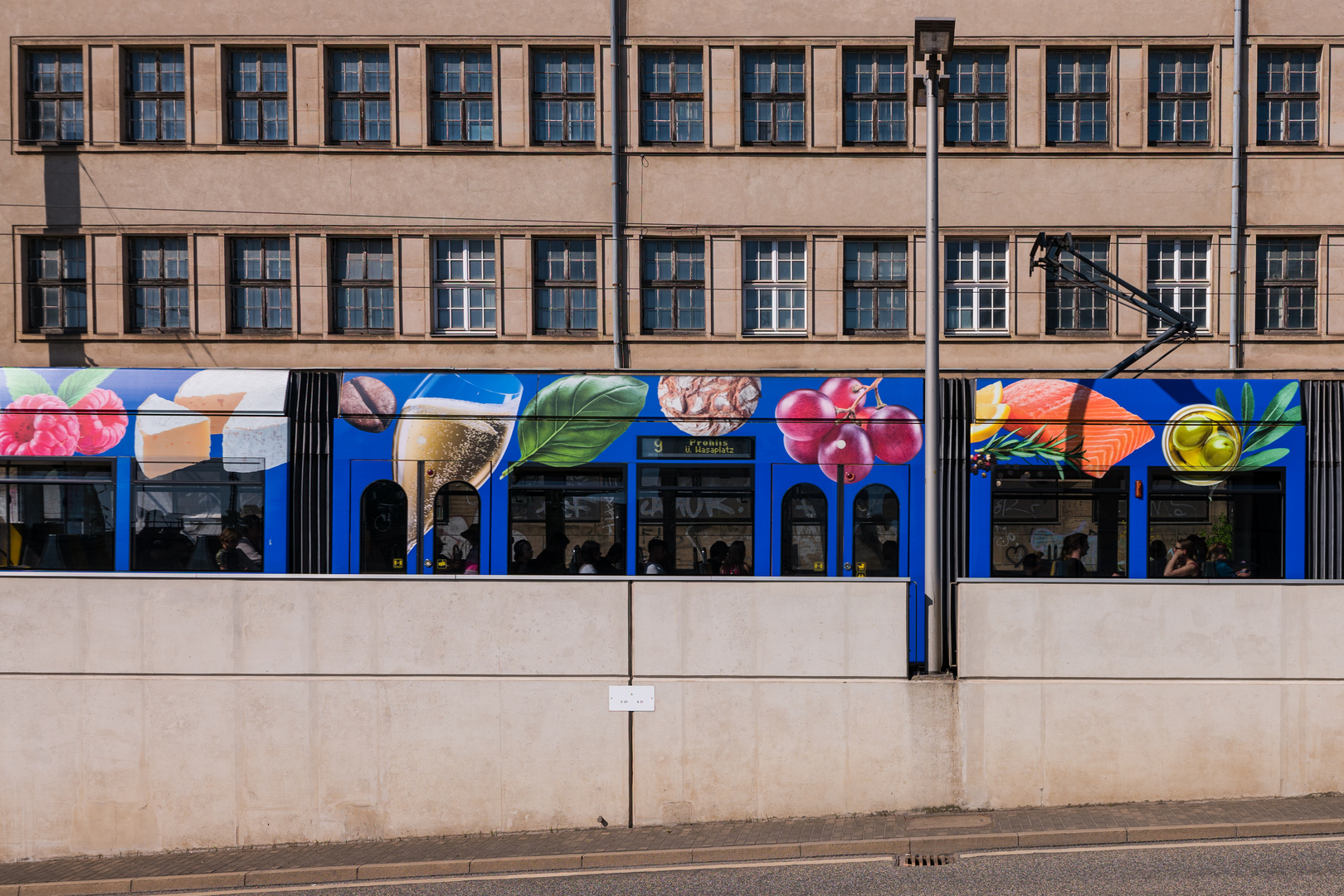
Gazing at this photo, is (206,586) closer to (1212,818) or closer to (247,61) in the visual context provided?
(1212,818)

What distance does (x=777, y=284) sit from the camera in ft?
66.1

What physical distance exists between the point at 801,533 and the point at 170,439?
696 centimetres

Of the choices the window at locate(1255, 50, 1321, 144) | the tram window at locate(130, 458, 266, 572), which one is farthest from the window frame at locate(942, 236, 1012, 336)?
the tram window at locate(130, 458, 266, 572)

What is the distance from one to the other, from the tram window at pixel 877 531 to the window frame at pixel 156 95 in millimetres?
16198

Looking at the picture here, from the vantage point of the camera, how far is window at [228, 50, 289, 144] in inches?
795

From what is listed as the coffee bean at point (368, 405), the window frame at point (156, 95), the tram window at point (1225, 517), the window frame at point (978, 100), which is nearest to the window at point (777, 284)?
the window frame at point (978, 100)

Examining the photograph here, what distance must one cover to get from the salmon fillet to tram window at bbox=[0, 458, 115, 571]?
989 centimetres

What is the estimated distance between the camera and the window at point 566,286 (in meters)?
20.3

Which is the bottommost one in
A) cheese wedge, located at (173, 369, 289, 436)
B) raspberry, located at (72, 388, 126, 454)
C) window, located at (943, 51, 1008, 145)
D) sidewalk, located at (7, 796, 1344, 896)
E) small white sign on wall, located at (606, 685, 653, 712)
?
sidewalk, located at (7, 796, 1344, 896)

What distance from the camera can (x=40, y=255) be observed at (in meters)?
20.7

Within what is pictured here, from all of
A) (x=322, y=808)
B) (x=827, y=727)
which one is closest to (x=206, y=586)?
(x=322, y=808)

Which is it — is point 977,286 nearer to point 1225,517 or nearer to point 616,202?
point 616,202

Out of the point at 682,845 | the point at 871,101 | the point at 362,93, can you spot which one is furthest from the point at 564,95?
the point at 682,845

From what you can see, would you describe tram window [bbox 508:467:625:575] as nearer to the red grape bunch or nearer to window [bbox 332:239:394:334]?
the red grape bunch
